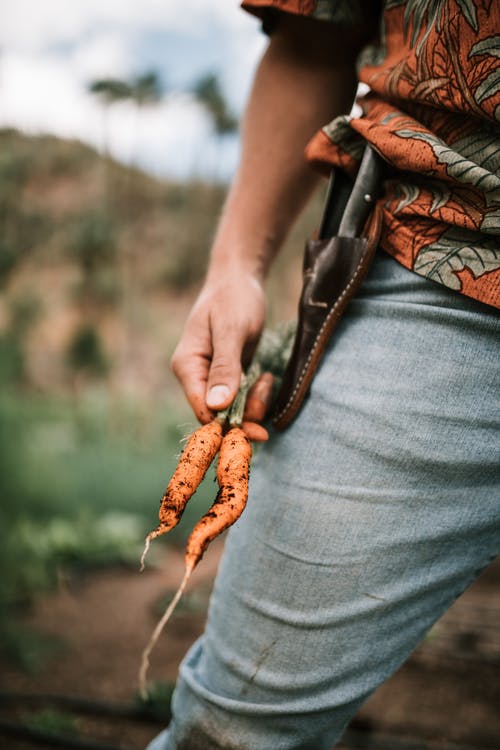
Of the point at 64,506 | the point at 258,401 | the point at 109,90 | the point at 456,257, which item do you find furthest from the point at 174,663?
the point at 109,90

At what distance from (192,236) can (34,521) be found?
20714 mm

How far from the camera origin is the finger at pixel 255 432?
1115mm

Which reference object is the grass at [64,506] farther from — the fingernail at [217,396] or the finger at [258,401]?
the fingernail at [217,396]

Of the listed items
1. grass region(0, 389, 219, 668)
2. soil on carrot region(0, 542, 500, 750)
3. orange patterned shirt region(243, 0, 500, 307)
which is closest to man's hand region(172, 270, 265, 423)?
orange patterned shirt region(243, 0, 500, 307)

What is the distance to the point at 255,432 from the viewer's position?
1.12 m

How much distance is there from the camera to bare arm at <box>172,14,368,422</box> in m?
1.23

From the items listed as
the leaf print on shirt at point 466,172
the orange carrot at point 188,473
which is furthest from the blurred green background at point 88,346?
the leaf print on shirt at point 466,172

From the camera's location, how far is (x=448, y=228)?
0.93 m

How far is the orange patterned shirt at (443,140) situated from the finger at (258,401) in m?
0.38

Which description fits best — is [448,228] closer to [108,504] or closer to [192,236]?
[108,504]

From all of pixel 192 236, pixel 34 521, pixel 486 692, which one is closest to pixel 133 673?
pixel 486 692

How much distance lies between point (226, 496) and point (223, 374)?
0.74 ft

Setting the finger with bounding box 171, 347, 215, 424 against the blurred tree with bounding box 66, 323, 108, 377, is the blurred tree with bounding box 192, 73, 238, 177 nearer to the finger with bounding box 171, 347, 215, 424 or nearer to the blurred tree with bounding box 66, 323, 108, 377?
the blurred tree with bounding box 66, 323, 108, 377

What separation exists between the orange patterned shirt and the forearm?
0.76 ft
